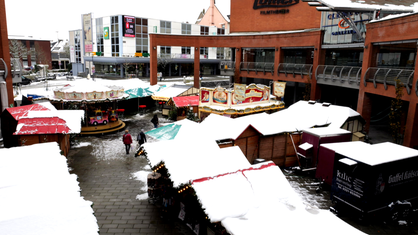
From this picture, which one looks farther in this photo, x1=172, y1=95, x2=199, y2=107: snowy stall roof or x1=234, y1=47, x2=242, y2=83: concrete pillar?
x1=234, y1=47, x2=242, y2=83: concrete pillar

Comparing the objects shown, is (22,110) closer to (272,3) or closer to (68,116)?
(68,116)

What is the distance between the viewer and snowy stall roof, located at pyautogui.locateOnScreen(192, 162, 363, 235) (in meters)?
6.46

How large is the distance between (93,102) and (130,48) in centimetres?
3936

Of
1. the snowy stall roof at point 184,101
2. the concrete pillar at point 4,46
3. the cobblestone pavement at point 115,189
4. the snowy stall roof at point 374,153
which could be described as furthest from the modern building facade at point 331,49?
the concrete pillar at point 4,46

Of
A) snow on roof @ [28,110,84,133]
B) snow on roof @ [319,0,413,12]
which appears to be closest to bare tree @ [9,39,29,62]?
snow on roof @ [28,110,84,133]

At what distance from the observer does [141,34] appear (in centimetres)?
5978

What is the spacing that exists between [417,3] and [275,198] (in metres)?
25.2

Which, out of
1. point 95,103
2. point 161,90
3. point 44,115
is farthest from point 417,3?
point 44,115

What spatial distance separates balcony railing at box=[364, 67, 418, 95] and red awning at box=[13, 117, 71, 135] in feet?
61.2

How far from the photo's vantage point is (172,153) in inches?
373

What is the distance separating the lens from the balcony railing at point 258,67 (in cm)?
3341

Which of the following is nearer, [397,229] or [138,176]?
[397,229]

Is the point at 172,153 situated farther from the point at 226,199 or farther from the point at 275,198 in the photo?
the point at 275,198

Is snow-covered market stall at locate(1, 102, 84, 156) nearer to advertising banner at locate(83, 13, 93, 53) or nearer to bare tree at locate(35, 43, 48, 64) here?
advertising banner at locate(83, 13, 93, 53)
